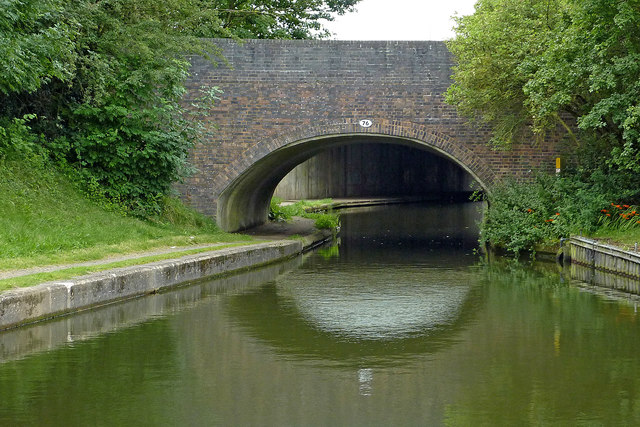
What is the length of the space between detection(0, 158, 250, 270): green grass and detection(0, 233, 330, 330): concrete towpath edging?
1229 millimetres

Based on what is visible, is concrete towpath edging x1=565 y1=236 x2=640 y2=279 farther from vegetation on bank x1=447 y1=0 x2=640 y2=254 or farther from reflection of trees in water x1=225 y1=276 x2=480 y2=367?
reflection of trees in water x1=225 y1=276 x2=480 y2=367

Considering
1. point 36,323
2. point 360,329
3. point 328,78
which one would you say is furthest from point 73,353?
point 328,78

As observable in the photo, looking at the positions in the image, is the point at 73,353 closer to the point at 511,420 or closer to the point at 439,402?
the point at 439,402

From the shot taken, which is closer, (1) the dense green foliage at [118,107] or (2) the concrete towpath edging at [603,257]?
(2) the concrete towpath edging at [603,257]

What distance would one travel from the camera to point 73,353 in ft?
29.1

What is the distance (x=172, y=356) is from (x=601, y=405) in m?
3.97

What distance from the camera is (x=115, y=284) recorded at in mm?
12242

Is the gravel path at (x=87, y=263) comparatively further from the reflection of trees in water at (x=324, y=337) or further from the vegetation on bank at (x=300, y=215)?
the vegetation on bank at (x=300, y=215)

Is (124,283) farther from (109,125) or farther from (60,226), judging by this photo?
(109,125)

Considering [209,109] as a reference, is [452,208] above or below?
below

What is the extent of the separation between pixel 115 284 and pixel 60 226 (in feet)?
13.2

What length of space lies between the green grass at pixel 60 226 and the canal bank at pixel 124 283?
119cm

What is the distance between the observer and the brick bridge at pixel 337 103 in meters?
20.6

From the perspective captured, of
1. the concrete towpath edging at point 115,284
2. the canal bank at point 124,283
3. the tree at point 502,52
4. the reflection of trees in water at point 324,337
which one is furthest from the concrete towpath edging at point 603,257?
the concrete towpath edging at point 115,284
